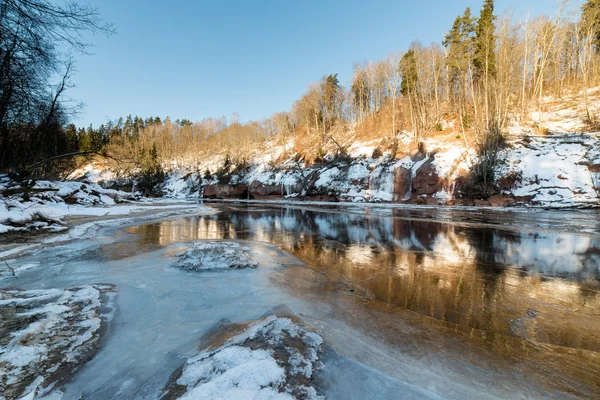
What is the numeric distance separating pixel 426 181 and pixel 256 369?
31.3m

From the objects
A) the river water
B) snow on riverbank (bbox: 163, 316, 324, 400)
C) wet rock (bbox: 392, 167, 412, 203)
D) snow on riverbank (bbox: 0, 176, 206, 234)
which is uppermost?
wet rock (bbox: 392, 167, 412, 203)

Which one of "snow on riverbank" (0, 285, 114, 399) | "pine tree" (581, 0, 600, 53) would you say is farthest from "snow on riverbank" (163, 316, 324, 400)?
"pine tree" (581, 0, 600, 53)

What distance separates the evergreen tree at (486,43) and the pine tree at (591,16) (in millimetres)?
10125

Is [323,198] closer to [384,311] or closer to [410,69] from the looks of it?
[410,69]

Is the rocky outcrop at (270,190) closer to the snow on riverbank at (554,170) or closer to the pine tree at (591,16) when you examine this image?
the snow on riverbank at (554,170)

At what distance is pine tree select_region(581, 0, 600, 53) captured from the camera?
32250 millimetres

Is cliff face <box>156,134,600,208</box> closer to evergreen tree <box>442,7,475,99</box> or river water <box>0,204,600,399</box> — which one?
evergreen tree <box>442,7,475,99</box>

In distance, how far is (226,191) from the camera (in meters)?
50.8

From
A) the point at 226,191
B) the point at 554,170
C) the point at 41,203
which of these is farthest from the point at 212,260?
the point at 226,191

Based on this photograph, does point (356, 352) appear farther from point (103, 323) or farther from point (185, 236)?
point (185, 236)

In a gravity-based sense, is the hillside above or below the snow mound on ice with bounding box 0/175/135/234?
above

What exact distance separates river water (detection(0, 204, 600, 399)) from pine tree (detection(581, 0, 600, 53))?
143 feet

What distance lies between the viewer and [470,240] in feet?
30.6

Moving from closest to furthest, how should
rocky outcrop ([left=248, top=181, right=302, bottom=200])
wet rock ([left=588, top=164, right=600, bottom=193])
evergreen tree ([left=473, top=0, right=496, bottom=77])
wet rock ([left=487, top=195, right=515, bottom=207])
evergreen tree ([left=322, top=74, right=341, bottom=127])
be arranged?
wet rock ([left=588, top=164, right=600, bottom=193]) → wet rock ([left=487, top=195, right=515, bottom=207]) → evergreen tree ([left=473, top=0, right=496, bottom=77]) → rocky outcrop ([left=248, top=181, right=302, bottom=200]) → evergreen tree ([left=322, top=74, right=341, bottom=127])
